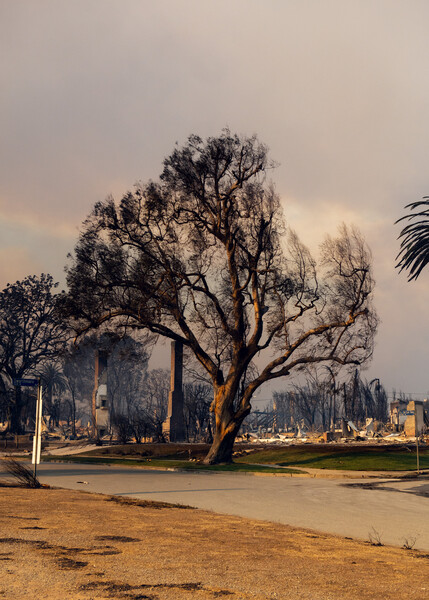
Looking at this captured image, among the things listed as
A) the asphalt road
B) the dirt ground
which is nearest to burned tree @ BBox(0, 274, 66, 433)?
the asphalt road

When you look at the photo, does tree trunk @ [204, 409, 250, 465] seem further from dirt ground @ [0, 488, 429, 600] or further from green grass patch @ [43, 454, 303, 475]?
dirt ground @ [0, 488, 429, 600]

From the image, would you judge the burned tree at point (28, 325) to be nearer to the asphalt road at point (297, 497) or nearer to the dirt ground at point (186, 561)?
the asphalt road at point (297, 497)

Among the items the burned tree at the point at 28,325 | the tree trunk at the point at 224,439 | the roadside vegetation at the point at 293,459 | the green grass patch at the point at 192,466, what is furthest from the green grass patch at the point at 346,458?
the burned tree at the point at 28,325

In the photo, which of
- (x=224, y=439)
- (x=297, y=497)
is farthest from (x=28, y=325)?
(x=297, y=497)

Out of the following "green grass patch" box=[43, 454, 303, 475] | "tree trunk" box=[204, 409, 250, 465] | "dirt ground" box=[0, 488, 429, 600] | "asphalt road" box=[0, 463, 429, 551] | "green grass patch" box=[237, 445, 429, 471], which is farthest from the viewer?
"tree trunk" box=[204, 409, 250, 465]

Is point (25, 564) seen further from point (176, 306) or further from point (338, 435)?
point (338, 435)

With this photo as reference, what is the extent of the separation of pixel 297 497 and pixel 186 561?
1038cm

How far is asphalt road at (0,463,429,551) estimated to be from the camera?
1288 cm

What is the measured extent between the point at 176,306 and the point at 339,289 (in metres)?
7.31

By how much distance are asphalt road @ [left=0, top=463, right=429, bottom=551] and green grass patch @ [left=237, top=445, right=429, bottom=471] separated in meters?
4.85

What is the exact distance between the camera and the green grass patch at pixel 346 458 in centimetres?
2909

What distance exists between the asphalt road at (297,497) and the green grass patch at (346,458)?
191 inches

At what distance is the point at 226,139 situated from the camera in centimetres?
3153

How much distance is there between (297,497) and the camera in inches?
714
